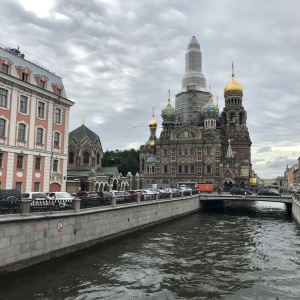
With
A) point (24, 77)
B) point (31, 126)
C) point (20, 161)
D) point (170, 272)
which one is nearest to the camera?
point (170, 272)

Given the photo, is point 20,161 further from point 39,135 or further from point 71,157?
point 71,157

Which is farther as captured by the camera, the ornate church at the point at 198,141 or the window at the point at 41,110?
the ornate church at the point at 198,141

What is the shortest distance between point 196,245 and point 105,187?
34422mm

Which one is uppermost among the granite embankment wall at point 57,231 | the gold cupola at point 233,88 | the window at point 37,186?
the gold cupola at point 233,88

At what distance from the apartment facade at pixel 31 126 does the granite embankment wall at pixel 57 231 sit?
10828mm

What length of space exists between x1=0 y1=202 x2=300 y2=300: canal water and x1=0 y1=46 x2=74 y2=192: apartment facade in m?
12.4

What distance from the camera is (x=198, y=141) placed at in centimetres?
8138

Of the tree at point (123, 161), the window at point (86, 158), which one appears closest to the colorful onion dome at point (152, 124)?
the tree at point (123, 161)

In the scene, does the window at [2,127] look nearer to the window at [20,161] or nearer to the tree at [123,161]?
the window at [20,161]

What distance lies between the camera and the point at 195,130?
82875mm

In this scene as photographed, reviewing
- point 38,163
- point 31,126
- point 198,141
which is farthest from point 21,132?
point 198,141

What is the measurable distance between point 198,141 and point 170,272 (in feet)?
212

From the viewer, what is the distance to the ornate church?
263ft

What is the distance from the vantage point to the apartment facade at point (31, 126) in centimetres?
3009
